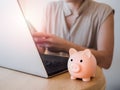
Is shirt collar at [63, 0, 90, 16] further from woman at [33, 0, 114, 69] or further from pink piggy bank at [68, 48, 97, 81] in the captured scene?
pink piggy bank at [68, 48, 97, 81]

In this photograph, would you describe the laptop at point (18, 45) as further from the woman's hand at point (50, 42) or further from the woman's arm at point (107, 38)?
the woman's arm at point (107, 38)

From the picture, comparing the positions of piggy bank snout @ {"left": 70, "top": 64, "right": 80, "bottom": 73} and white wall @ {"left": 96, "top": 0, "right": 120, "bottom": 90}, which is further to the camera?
white wall @ {"left": 96, "top": 0, "right": 120, "bottom": 90}

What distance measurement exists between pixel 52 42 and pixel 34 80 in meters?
0.24

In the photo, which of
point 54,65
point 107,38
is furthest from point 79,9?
point 54,65

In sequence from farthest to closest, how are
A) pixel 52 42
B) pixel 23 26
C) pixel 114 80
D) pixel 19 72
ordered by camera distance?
1. pixel 114 80
2. pixel 52 42
3. pixel 19 72
4. pixel 23 26

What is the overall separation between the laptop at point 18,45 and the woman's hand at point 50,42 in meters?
0.09

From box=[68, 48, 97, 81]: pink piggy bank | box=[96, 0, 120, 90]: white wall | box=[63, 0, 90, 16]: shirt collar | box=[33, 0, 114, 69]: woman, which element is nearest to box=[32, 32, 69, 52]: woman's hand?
box=[68, 48, 97, 81]: pink piggy bank

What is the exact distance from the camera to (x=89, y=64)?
0.48m

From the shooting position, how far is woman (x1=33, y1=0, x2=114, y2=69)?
111cm

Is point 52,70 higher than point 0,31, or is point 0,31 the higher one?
point 0,31

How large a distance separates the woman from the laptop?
554mm

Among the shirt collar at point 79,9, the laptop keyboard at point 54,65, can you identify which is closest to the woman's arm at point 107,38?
the shirt collar at point 79,9

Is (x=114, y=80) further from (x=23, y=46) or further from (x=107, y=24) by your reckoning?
(x=23, y=46)

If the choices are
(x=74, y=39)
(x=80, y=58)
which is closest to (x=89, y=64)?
(x=80, y=58)
